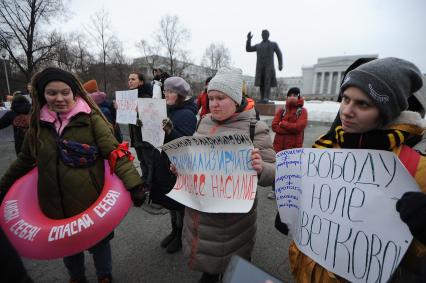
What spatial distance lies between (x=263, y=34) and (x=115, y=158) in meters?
10.4

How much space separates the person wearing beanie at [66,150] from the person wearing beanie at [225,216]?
1.73 feet

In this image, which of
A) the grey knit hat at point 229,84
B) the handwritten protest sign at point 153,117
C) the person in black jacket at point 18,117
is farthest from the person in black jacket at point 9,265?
the person in black jacket at point 18,117

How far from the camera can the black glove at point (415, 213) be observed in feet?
2.73

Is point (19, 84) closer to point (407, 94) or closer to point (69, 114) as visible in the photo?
point (69, 114)

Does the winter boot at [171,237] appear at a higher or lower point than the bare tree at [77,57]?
lower

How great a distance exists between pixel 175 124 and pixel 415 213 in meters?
2.06

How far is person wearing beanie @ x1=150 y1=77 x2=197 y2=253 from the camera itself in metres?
2.42

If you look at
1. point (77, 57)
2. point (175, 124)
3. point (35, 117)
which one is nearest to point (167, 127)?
point (175, 124)

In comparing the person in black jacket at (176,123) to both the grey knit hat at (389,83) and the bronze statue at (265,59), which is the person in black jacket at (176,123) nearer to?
the grey knit hat at (389,83)

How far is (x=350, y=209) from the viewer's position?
1.08 meters

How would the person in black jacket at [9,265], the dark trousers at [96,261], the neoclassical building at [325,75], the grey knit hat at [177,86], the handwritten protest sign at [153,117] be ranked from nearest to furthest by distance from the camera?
the person in black jacket at [9,265] < the dark trousers at [96,261] < the grey knit hat at [177,86] < the handwritten protest sign at [153,117] < the neoclassical building at [325,75]

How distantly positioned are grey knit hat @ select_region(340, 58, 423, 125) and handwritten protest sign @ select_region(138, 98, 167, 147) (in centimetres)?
203

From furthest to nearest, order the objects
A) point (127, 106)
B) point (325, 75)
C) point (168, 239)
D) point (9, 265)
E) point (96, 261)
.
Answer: point (325, 75), point (127, 106), point (168, 239), point (96, 261), point (9, 265)

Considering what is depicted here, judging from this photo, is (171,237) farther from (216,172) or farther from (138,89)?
(138,89)
